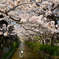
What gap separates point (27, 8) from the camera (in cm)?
855

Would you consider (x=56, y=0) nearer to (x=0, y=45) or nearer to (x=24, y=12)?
(x=24, y=12)

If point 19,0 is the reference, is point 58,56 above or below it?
below

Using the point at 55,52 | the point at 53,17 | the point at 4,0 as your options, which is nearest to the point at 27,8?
the point at 4,0

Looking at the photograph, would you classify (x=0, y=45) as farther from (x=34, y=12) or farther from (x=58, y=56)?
(x=58, y=56)

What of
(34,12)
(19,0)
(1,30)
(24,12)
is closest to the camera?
(19,0)

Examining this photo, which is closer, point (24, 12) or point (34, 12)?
point (24, 12)

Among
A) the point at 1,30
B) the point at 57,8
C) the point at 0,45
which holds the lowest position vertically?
the point at 0,45

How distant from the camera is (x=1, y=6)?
6.77 m

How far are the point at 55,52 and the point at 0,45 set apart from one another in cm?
618

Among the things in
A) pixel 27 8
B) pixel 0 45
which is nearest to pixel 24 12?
pixel 27 8

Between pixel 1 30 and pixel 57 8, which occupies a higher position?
pixel 57 8

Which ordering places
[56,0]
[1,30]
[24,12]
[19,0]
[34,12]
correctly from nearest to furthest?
Answer: [19,0], [56,0], [24,12], [1,30], [34,12]

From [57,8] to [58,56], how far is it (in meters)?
4.37

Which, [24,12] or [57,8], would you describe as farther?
[57,8]
